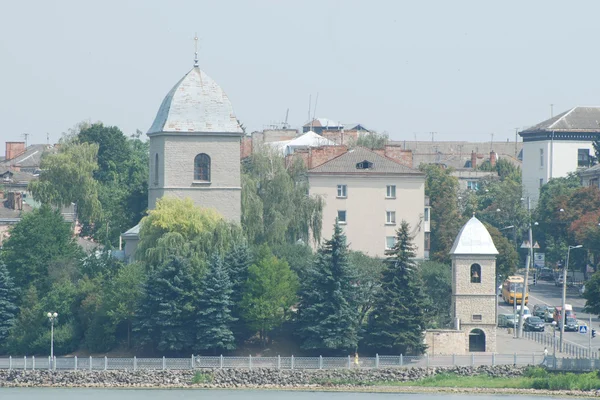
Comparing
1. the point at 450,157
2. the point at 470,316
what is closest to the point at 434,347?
the point at 470,316

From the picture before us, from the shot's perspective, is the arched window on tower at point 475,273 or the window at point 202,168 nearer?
the arched window on tower at point 475,273

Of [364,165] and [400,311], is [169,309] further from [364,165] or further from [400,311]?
[364,165]

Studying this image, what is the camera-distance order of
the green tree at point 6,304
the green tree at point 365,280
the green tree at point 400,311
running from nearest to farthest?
the green tree at point 400,311, the green tree at point 365,280, the green tree at point 6,304

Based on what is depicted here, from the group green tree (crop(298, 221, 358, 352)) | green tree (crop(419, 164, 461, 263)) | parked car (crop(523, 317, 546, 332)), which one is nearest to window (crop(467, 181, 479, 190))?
green tree (crop(419, 164, 461, 263))

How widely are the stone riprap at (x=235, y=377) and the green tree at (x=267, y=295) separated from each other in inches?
114

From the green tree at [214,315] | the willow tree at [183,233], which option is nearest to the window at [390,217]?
the willow tree at [183,233]

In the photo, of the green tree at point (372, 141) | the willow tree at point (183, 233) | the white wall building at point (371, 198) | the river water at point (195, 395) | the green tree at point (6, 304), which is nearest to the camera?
the river water at point (195, 395)

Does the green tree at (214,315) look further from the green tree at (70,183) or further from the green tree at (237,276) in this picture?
the green tree at (70,183)

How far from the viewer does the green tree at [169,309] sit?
2790 inches

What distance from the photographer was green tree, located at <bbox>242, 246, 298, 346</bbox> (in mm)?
71688

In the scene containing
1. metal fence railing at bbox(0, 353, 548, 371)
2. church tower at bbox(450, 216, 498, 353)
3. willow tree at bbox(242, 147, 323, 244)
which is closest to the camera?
metal fence railing at bbox(0, 353, 548, 371)

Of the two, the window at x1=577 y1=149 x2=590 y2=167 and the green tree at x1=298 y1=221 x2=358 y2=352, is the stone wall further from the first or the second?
the window at x1=577 y1=149 x2=590 y2=167

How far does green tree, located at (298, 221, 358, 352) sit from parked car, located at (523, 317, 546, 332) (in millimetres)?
11783

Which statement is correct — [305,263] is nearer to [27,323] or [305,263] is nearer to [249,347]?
[249,347]
